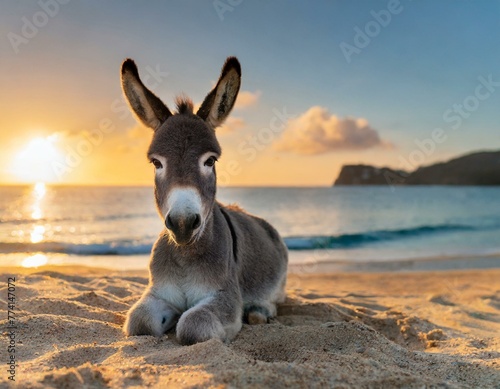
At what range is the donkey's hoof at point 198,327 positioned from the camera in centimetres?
381

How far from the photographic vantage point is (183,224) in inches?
136

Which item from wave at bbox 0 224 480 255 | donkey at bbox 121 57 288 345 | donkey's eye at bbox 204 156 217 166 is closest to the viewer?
donkey at bbox 121 57 288 345

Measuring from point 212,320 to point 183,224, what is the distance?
108cm

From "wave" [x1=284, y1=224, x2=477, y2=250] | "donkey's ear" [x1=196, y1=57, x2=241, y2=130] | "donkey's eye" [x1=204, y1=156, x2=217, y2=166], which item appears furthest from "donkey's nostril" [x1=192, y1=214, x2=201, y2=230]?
"wave" [x1=284, y1=224, x2=477, y2=250]

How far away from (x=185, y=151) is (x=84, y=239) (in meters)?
17.8

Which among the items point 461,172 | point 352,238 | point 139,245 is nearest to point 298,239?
point 352,238

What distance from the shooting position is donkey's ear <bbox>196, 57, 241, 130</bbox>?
4.41 meters

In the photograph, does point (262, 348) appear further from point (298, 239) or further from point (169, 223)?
point (298, 239)

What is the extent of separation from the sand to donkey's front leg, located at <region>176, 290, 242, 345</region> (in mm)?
138

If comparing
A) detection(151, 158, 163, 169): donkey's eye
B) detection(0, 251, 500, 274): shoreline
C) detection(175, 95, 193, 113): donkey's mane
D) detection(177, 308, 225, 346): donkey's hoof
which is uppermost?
detection(175, 95, 193, 113): donkey's mane

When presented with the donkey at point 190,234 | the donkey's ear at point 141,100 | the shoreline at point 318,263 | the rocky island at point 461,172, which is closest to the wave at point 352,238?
the shoreline at point 318,263

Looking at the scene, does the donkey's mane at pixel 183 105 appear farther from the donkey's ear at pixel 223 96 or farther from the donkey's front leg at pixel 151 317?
the donkey's front leg at pixel 151 317

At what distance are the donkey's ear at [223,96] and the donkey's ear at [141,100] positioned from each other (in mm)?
402

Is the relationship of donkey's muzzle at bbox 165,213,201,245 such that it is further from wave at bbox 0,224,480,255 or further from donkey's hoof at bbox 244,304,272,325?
wave at bbox 0,224,480,255
